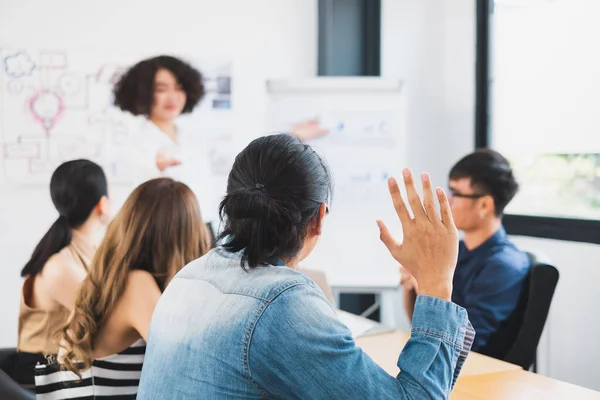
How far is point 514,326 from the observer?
2.44m

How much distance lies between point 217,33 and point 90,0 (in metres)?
0.73

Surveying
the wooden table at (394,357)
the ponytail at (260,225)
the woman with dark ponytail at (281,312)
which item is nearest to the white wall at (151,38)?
the wooden table at (394,357)

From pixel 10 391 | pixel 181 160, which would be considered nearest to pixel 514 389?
pixel 10 391

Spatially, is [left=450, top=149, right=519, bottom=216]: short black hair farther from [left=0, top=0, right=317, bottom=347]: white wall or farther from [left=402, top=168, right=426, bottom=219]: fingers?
[left=0, top=0, right=317, bottom=347]: white wall

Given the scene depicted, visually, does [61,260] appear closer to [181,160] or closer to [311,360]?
[311,360]

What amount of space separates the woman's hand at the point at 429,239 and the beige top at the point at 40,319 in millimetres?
1400

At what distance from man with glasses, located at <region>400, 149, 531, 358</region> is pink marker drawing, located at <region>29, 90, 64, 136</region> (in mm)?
2244

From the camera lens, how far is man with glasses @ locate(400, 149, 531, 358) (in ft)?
7.93

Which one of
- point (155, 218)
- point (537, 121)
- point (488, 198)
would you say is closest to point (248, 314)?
point (155, 218)

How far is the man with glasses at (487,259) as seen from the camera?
242cm

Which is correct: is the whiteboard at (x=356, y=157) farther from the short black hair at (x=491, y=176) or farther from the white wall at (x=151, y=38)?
the short black hair at (x=491, y=176)

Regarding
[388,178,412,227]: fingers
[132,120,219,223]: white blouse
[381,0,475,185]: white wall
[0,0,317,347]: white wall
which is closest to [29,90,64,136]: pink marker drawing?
[0,0,317,347]: white wall

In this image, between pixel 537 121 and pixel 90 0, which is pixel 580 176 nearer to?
pixel 537 121

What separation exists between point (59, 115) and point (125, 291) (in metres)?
2.36
